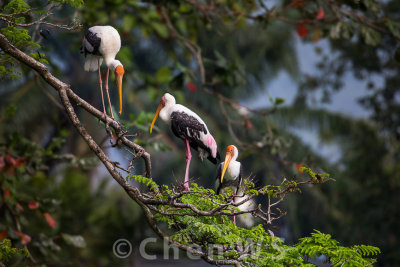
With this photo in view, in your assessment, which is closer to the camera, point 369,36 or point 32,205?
point 32,205

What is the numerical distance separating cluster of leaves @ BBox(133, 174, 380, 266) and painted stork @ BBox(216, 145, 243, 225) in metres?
0.14

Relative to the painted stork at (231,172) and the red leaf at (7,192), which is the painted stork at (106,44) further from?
the red leaf at (7,192)

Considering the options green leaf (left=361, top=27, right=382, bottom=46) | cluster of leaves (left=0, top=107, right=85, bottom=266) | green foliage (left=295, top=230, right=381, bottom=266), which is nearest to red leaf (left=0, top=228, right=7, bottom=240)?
cluster of leaves (left=0, top=107, right=85, bottom=266)

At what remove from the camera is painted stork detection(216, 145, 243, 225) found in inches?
115

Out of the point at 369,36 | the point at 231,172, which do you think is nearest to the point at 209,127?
the point at 369,36

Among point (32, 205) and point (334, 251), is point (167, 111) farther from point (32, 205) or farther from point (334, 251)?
point (32, 205)

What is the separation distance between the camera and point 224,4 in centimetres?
737

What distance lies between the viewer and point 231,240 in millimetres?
2887

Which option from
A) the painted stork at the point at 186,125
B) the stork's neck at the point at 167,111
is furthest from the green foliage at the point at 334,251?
the stork's neck at the point at 167,111

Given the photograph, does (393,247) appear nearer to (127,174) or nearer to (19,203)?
(19,203)

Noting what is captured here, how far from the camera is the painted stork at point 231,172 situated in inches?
115

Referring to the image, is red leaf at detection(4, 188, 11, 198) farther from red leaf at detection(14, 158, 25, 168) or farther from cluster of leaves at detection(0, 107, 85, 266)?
red leaf at detection(14, 158, 25, 168)

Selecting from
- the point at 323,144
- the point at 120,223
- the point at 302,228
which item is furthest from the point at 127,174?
the point at 302,228

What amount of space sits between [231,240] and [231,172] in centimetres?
41
